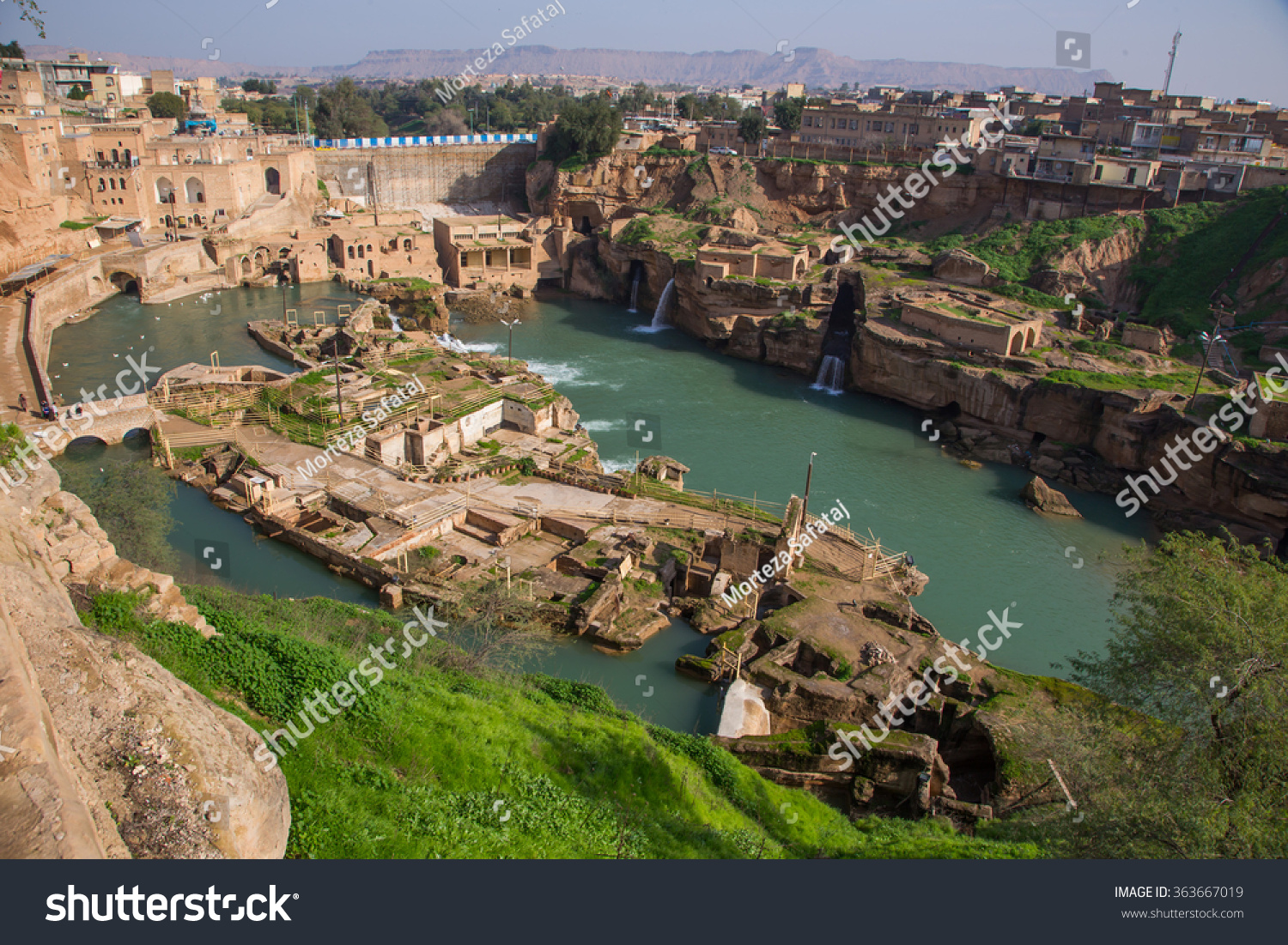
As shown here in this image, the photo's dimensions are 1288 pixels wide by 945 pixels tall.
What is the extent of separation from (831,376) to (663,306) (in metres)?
12.2

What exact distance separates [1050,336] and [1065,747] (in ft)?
97.1

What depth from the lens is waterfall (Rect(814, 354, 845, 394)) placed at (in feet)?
133

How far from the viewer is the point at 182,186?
53.1 metres

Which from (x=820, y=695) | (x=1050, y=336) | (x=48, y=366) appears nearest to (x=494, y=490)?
(x=820, y=695)

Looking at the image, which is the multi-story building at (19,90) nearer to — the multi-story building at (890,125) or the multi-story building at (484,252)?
the multi-story building at (484,252)

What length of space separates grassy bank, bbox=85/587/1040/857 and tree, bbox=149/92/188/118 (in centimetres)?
7299

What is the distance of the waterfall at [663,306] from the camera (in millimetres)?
48716

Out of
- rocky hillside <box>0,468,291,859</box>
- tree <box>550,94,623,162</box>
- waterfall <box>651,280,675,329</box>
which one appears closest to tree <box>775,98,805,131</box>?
tree <box>550,94,623,162</box>

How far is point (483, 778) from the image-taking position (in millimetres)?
10797

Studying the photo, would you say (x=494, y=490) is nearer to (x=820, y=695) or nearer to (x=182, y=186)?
(x=820, y=695)

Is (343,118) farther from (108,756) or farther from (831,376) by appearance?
(108,756)

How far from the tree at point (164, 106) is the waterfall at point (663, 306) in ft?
159

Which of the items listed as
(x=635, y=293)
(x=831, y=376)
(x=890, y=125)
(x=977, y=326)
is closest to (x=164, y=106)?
(x=635, y=293)

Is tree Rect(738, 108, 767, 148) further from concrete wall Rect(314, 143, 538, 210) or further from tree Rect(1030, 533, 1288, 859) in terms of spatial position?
tree Rect(1030, 533, 1288, 859)
